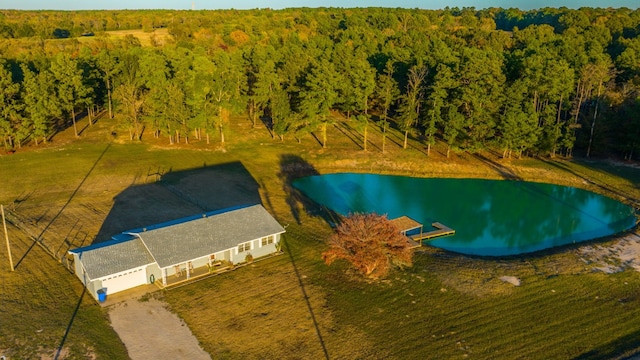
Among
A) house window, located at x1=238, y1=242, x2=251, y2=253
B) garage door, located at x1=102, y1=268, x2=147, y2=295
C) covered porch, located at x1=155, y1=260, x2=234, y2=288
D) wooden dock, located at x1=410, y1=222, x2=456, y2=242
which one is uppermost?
house window, located at x1=238, y1=242, x2=251, y2=253

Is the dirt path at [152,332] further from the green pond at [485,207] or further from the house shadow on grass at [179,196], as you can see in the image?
the green pond at [485,207]

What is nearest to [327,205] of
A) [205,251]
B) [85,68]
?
[205,251]

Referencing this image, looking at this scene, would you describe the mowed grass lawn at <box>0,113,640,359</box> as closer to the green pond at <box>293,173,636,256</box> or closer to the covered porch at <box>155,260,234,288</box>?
the covered porch at <box>155,260,234,288</box>

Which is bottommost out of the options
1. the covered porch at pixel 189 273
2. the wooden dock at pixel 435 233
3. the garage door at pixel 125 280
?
the wooden dock at pixel 435 233

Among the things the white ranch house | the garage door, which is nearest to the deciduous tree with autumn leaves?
the white ranch house

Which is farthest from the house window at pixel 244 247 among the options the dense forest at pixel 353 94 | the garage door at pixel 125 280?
the dense forest at pixel 353 94

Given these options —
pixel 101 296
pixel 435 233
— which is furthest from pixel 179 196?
pixel 435 233
